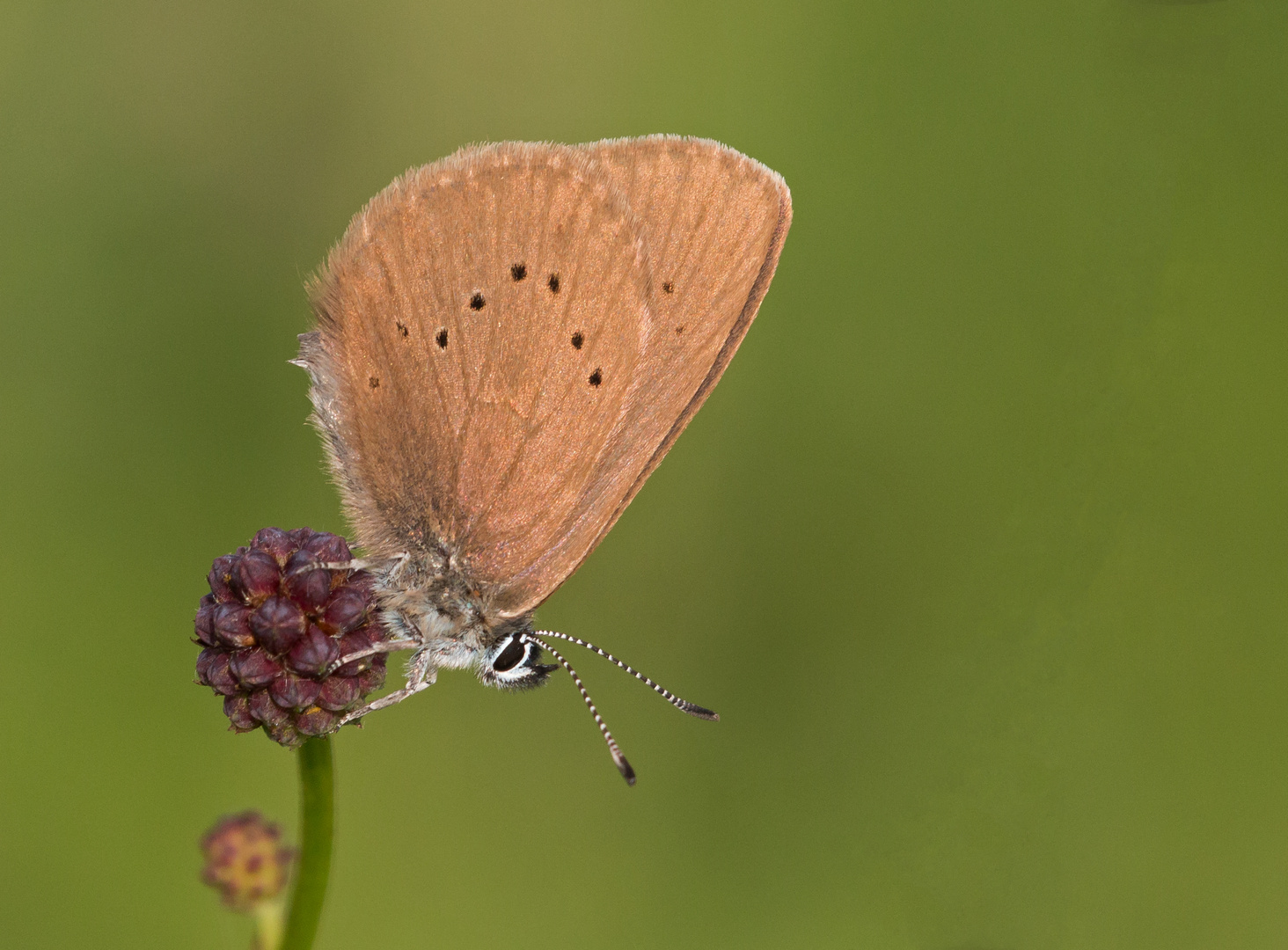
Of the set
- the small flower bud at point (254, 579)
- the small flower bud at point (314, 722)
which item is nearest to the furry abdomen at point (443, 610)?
the small flower bud at point (254, 579)

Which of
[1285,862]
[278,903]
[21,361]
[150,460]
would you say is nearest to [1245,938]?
A: [1285,862]

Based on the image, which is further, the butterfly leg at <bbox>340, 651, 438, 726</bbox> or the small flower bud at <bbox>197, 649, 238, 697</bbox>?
the butterfly leg at <bbox>340, 651, 438, 726</bbox>

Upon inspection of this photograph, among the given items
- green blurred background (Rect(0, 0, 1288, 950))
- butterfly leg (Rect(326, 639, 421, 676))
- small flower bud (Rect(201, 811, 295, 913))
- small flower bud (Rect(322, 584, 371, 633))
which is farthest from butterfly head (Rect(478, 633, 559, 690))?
green blurred background (Rect(0, 0, 1288, 950))

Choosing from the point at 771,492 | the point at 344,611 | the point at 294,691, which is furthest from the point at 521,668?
the point at 771,492

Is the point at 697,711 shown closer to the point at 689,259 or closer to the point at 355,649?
the point at 355,649

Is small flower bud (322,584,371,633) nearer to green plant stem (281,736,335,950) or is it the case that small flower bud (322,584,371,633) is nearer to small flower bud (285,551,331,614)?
small flower bud (285,551,331,614)

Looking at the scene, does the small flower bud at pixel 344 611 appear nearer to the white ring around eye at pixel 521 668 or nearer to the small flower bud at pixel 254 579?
the small flower bud at pixel 254 579

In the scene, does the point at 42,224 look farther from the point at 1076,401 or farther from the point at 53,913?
the point at 1076,401
